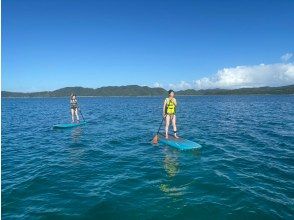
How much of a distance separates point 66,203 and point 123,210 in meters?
2.11

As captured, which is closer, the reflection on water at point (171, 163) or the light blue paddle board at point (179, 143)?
the reflection on water at point (171, 163)

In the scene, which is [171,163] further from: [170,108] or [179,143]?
[170,108]

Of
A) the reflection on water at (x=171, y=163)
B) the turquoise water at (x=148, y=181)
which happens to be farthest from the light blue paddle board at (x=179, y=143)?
the reflection on water at (x=171, y=163)

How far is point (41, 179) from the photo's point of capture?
41.5ft

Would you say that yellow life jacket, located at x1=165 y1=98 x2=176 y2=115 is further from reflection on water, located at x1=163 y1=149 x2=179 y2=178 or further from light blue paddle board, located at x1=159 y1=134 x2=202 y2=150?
reflection on water, located at x1=163 y1=149 x2=179 y2=178

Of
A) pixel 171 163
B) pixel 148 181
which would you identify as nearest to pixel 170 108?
pixel 171 163

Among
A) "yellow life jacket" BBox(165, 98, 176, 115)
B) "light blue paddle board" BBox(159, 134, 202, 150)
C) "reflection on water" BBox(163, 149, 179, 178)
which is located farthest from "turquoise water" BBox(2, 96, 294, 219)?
"yellow life jacket" BBox(165, 98, 176, 115)

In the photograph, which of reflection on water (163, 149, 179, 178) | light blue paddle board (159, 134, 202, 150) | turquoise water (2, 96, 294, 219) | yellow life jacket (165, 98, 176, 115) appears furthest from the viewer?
yellow life jacket (165, 98, 176, 115)

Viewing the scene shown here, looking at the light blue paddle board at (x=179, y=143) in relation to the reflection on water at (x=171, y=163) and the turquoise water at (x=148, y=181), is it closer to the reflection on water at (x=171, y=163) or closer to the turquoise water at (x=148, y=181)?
the turquoise water at (x=148, y=181)

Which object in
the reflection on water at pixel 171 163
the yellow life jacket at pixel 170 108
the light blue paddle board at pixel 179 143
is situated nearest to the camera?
the reflection on water at pixel 171 163

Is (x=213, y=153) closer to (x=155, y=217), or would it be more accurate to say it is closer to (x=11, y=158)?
(x=155, y=217)

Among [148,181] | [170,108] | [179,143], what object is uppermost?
[170,108]

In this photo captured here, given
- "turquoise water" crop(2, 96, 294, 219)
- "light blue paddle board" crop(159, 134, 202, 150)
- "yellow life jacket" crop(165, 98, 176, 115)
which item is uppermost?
"yellow life jacket" crop(165, 98, 176, 115)

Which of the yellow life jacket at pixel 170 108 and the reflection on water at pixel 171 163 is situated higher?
the yellow life jacket at pixel 170 108
